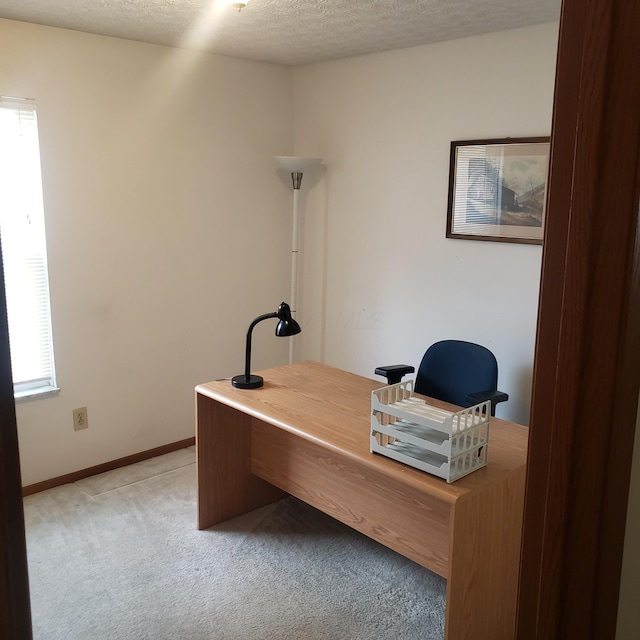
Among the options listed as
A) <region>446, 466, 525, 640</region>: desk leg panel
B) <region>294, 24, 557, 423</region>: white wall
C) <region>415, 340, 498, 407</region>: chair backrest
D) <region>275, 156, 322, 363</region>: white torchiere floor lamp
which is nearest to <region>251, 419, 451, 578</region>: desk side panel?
<region>446, 466, 525, 640</region>: desk leg panel

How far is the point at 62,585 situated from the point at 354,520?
4.20 feet

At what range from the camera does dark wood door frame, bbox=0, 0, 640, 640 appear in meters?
0.78

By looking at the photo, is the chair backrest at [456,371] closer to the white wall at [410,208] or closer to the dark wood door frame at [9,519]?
the white wall at [410,208]

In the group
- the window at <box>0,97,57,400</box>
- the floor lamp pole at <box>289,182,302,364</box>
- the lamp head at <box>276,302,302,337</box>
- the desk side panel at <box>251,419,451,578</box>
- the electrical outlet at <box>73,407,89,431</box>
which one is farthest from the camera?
the floor lamp pole at <box>289,182,302,364</box>

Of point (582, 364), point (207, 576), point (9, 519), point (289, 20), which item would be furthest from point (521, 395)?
point (9, 519)

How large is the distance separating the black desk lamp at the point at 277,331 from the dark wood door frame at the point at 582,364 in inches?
73.5

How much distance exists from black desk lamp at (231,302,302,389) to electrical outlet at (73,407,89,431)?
117 cm

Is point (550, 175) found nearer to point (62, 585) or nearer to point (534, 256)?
point (534, 256)

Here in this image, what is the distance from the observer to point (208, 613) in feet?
8.19

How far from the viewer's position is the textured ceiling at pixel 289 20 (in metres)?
2.79

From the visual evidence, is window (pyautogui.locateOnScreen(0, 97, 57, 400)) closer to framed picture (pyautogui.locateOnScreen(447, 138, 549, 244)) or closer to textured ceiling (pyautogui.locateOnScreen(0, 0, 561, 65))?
textured ceiling (pyautogui.locateOnScreen(0, 0, 561, 65))

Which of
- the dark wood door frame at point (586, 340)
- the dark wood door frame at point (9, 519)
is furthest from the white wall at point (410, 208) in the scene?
the dark wood door frame at point (9, 519)

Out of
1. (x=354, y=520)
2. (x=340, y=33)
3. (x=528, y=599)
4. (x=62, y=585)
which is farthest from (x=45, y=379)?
(x=528, y=599)


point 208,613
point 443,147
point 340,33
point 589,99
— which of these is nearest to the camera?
point 589,99
